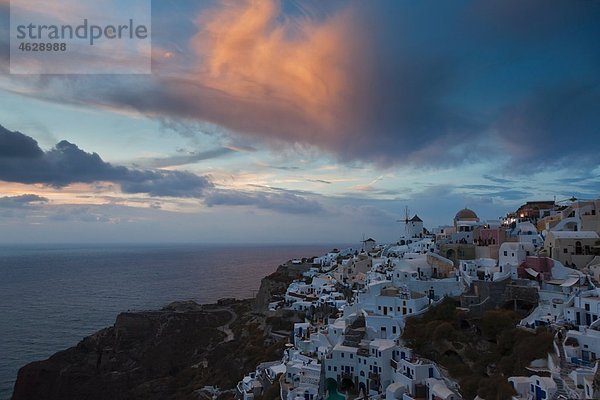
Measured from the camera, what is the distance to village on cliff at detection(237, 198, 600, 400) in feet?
67.1

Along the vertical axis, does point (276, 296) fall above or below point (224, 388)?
above

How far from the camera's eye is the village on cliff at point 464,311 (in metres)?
20.4

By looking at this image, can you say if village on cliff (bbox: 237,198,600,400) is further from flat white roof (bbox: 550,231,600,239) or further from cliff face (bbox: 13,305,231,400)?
cliff face (bbox: 13,305,231,400)

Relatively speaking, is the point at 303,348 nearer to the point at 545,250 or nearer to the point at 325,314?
the point at 325,314

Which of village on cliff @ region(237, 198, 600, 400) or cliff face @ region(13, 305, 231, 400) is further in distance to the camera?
cliff face @ region(13, 305, 231, 400)

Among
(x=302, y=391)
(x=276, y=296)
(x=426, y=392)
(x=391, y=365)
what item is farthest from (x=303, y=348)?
(x=276, y=296)

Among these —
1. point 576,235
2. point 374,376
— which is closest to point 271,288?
point 374,376

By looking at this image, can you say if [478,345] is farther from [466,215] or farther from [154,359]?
[154,359]

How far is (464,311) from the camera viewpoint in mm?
28094

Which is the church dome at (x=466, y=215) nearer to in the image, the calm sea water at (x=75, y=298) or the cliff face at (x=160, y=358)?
the cliff face at (x=160, y=358)

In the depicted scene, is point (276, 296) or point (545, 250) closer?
point (545, 250)

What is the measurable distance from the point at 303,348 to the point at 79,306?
7022 centimetres

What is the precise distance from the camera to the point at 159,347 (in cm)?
5431

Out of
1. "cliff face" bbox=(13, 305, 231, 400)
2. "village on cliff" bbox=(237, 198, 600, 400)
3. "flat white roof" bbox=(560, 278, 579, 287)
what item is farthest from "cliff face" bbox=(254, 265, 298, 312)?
"flat white roof" bbox=(560, 278, 579, 287)
